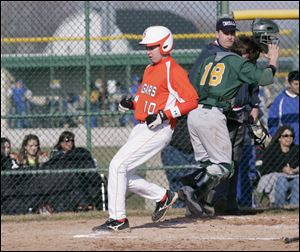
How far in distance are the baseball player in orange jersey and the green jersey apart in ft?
2.50

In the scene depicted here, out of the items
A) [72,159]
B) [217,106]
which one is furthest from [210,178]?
[72,159]

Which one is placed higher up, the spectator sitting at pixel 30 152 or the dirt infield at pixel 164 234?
the spectator sitting at pixel 30 152

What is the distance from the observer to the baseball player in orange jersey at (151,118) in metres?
7.86

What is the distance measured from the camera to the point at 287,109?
11250 mm

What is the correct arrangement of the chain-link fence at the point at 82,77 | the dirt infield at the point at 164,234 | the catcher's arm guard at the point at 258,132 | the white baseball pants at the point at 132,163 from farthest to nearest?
the chain-link fence at the point at 82,77 → the catcher's arm guard at the point at 258,132 → the white baseball pants at the point at 132,163 → the dirt infield at the point at 164,234

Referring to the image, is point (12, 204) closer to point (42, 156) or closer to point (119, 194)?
point (42, 156)

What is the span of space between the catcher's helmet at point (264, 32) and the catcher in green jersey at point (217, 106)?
0.11 meters

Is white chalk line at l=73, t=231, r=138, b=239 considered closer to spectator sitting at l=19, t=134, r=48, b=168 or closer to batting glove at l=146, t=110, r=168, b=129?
batting glove at l=146, t=110, r=168, b=129

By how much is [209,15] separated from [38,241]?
4250 mm

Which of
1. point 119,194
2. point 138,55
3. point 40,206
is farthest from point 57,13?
point 119,194

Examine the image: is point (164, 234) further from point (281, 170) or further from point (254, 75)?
point (281, 170)

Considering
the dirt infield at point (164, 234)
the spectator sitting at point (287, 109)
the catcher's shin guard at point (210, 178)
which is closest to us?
the dirt infield at point (164, 234)

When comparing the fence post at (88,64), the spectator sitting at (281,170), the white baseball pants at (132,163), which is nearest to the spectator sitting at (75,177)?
the fence post at (88,64)

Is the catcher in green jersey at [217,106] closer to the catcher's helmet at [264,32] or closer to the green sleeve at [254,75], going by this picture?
the green sleeve at [254,75]
